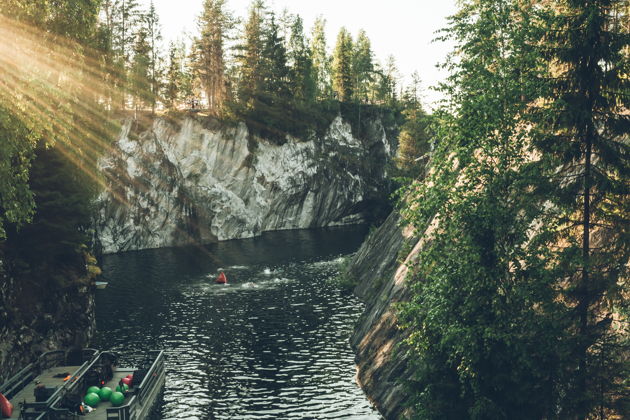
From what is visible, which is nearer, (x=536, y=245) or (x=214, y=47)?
(x=536, y=245)

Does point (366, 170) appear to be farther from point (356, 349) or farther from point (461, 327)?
point (461, 327)

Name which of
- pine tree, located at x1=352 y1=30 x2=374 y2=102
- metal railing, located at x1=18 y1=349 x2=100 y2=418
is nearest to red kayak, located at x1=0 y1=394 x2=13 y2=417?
metal railing, located at x1=18 y1=349 x2=100 y2=418

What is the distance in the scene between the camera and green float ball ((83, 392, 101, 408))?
25.4m

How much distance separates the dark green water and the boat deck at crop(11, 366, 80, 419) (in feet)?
15.8

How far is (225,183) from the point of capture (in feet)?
289

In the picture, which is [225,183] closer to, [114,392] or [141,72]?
[141,72]

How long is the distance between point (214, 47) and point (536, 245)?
267 ft

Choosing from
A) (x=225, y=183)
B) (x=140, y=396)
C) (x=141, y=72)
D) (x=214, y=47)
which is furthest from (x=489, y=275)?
(x=214, y=47)

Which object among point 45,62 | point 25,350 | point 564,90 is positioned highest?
point 45,62

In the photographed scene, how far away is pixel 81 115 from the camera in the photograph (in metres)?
30.7

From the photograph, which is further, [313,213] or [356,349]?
[313,213]

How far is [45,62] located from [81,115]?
13.1 meters

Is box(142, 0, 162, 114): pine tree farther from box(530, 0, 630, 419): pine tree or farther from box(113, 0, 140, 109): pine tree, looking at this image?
box(530, 0, 630, 419): pine tree

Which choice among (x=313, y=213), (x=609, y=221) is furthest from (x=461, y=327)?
(x=313, y=213)
